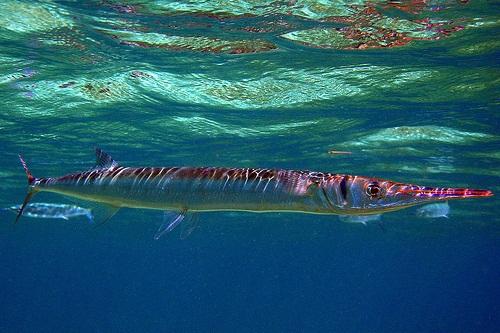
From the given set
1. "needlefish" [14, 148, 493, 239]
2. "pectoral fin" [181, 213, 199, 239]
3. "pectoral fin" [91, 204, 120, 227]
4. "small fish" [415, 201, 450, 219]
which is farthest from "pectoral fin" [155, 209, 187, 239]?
"small fish" [415, 201, 450, 219]

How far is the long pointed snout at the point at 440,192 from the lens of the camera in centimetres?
272

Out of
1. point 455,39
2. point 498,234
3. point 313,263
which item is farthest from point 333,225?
point 313,263

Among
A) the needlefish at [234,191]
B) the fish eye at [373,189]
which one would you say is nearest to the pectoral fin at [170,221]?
the needlefish at [234,191]

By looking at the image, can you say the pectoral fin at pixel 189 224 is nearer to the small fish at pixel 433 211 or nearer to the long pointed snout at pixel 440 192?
the long pointed snout at pixel 440 192

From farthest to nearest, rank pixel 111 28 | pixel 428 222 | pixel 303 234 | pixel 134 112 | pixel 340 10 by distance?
pixel 303 234, pixel 428 222, pixel 134 112, pixel 111 28, pixel 340 10

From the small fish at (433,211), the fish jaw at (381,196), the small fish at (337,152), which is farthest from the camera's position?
the small fish at (337,152)

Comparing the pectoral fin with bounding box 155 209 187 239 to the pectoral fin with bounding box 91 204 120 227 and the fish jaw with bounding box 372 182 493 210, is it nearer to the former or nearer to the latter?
the pectoral fin with bounding box 91 204 120 227

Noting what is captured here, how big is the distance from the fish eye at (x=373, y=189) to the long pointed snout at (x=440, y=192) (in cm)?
12

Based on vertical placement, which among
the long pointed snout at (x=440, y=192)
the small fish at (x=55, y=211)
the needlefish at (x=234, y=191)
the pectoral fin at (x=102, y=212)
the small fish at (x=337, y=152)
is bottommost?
the small fish at (x=55, y=211)

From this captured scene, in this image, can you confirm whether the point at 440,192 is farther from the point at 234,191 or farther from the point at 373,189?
the point at 234,191

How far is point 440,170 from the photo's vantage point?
2289cm

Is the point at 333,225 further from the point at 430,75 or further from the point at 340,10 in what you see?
the point at 340,10

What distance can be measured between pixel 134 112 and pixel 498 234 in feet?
140

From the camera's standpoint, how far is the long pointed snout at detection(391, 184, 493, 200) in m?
2.72
